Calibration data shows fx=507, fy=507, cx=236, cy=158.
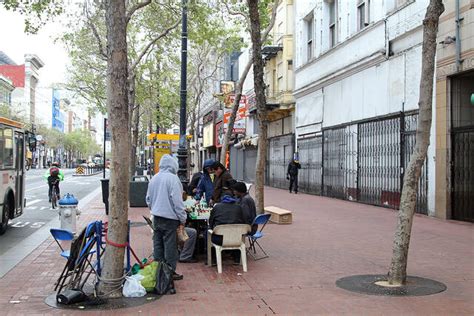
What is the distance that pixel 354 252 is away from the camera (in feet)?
30.9

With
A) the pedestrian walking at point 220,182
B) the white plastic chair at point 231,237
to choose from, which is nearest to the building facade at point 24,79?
the pedestrian walking at point 220,182

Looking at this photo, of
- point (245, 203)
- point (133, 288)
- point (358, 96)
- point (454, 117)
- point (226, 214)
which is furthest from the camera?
point (358, 96)

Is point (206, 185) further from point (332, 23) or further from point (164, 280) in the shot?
point (332, 23)

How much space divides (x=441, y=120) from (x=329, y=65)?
9041mm

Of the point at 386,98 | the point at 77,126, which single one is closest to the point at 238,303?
the point at 386,98

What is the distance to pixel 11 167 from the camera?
12.3 meters

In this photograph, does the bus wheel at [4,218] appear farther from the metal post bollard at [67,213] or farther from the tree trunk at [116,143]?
the tree trunk at [116,143]

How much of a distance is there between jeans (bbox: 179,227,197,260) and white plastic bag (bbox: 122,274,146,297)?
2.15m

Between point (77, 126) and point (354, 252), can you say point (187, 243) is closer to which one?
point (354, 252)

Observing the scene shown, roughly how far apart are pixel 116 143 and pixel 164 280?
184 centimetres

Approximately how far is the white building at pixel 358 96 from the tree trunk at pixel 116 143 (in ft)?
35.6

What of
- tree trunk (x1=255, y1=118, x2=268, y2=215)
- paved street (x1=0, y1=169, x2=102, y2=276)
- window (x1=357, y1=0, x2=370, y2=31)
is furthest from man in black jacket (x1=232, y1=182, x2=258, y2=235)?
window (x1=357, y1=0, x2=370, y2=31)

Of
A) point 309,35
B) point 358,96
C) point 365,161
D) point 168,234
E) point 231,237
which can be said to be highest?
point 309,35

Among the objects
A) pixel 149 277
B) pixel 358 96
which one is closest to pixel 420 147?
pixel 149 277
